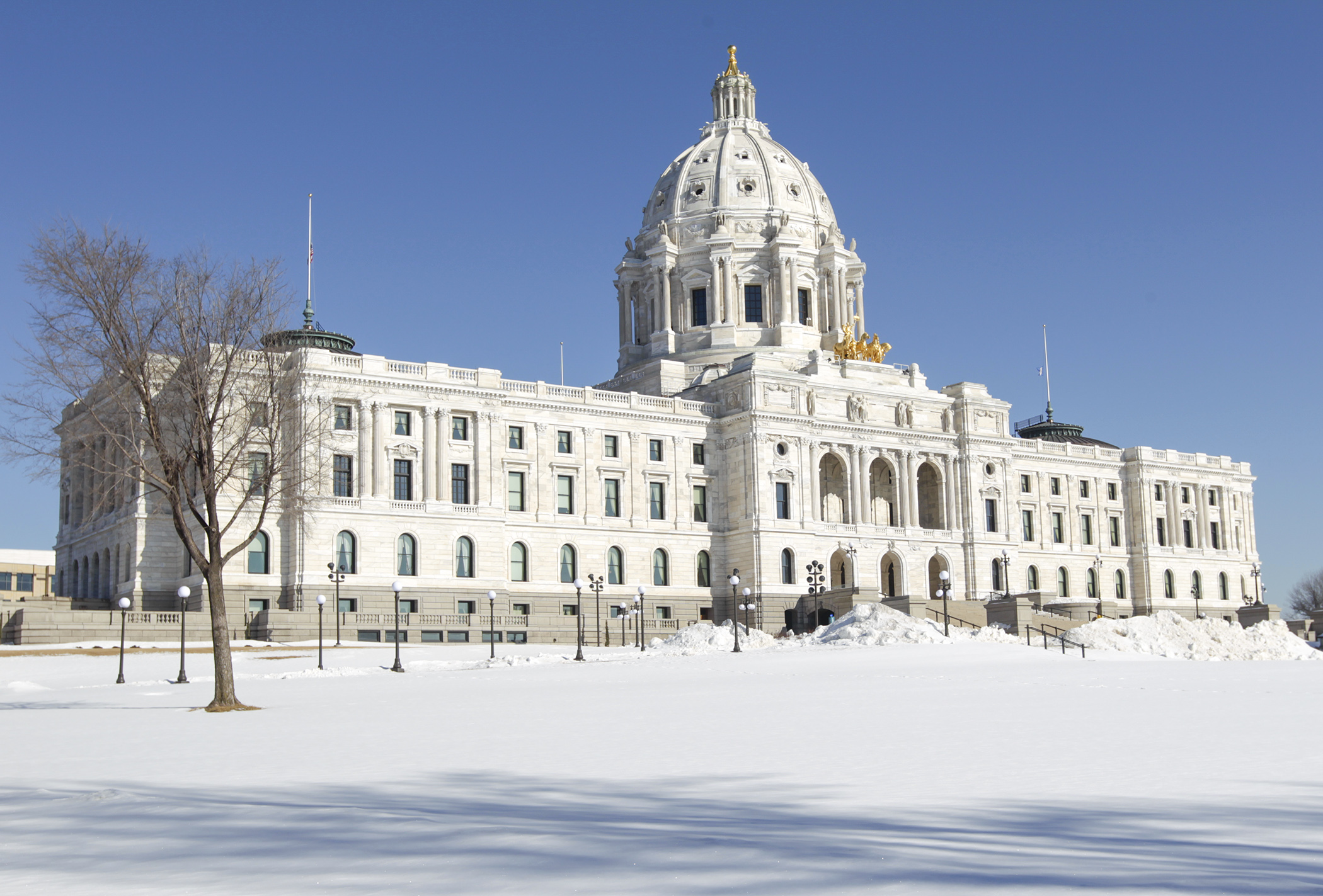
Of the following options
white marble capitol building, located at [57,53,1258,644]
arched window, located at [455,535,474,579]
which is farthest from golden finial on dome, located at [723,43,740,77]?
arched window, located at [455,535,474,579]

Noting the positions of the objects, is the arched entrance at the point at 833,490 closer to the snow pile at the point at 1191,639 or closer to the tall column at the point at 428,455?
the tall column at the point at 428,455

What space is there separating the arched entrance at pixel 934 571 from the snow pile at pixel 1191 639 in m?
32.1

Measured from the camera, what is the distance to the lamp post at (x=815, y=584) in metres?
77.7

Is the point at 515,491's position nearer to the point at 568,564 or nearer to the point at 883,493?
the point at 568,564

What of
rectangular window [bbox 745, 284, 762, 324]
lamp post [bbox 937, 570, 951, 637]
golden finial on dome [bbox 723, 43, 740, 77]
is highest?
golden finial on dome [bbox 723, 43, 740, 77]

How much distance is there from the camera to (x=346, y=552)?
69312 millimetres

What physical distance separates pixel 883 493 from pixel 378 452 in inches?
1324

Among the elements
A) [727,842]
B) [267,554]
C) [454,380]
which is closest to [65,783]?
[727,842]

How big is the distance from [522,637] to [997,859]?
194 ft

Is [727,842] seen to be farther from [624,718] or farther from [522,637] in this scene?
[522,637]

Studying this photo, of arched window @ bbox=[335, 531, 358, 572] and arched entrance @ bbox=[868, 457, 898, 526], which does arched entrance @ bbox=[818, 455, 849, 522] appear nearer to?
arched entrance @ bbox=[868, 457, 898, 526]

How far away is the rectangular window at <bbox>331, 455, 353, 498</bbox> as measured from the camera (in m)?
69.8

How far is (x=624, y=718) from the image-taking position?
22766mm

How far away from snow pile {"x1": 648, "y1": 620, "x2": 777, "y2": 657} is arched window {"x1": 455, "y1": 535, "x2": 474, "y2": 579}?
18.2 m
